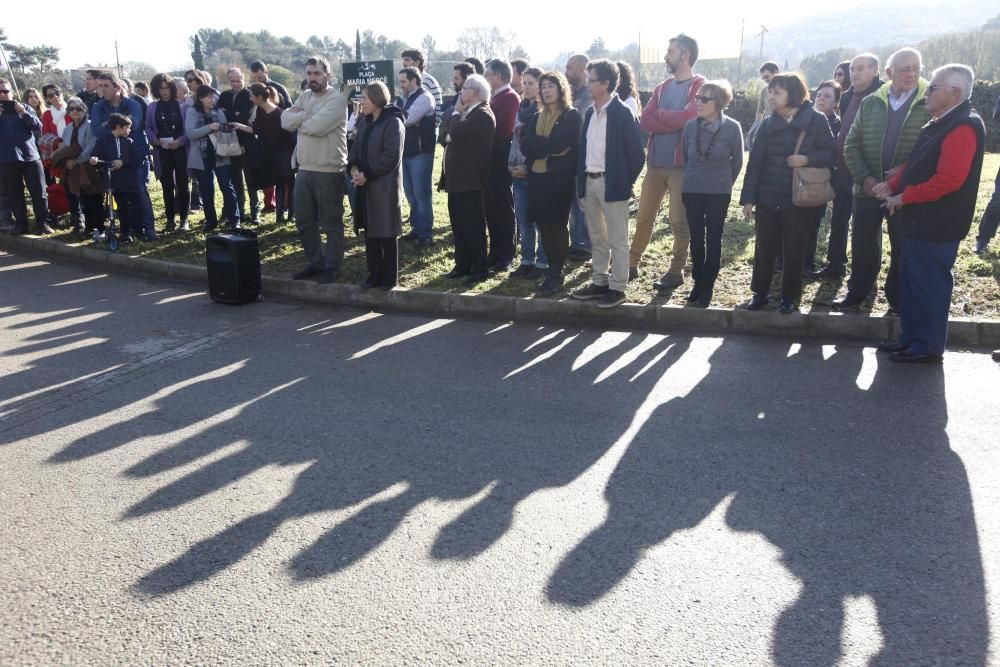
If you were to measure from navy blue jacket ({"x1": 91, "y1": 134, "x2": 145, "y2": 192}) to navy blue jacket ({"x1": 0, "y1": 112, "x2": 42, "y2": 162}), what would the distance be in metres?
1.63

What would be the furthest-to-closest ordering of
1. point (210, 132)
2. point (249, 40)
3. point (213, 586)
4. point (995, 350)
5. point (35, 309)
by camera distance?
point (249, 40), point (210, 132), point (35, 309), point (995, 350), point (213, 586)

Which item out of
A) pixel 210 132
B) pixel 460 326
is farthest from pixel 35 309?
pixel 460 326

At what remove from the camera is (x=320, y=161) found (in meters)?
8.38

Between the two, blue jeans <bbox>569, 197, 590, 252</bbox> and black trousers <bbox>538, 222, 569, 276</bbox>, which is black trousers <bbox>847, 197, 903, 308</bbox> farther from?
blue jeans <bbox>569, 197, 590, 252</bbox>

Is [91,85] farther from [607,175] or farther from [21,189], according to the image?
[607,175]

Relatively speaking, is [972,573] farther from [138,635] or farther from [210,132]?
[210,132]

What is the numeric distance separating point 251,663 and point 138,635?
0.49m

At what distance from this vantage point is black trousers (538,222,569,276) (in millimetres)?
7863

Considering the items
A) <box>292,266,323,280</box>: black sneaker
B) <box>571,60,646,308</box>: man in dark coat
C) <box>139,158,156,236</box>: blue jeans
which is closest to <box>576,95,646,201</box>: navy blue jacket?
<box>571,60,646,308</box>: man in dark coat

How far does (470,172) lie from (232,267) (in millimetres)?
2563

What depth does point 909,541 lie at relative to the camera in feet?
11.9

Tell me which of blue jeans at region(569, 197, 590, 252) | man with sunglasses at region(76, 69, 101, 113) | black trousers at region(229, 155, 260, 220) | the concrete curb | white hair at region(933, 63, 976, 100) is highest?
man with sunglasses at region(76, 69, 101, 113)

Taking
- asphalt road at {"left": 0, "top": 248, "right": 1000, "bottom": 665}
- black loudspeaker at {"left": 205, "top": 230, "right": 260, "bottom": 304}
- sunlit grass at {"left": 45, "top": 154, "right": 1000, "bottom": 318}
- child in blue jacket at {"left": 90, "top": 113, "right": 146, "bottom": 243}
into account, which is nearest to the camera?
asphalt road at {"left": 0, "top": 248, "right": 1000, "bottom": 665}

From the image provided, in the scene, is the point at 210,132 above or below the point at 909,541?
above
